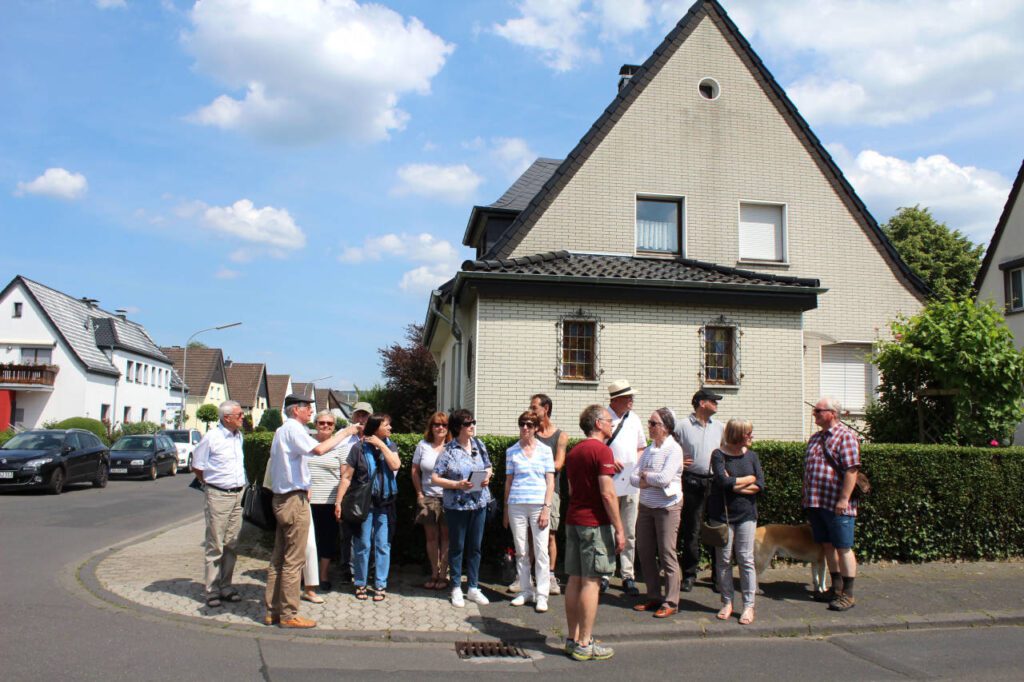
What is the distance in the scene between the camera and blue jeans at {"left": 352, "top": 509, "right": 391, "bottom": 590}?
7.67 metres

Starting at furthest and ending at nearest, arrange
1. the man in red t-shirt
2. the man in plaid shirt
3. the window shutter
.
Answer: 1. the window shutter
2. the man in plaid shirt
3. the man in red t-shirt

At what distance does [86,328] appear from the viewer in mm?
50125

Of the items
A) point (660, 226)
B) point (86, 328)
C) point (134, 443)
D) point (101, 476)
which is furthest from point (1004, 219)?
point (86, 328)

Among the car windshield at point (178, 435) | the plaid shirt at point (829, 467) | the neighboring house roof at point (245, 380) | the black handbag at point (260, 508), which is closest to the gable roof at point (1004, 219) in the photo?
the plaid shirt at point (829, 467)

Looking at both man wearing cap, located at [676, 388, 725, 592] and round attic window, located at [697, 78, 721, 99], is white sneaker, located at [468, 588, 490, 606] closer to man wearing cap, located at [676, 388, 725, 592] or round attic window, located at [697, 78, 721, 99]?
man wearing cap, located at [676, 388, 725, 592]

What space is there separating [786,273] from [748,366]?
11.8 ft

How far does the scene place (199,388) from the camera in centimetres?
6938

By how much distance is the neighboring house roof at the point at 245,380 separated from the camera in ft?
283

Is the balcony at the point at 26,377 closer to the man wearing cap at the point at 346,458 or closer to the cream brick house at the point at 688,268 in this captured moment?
the cream brick house at the point at 688,268

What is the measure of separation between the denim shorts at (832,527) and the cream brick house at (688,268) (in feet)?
17.2

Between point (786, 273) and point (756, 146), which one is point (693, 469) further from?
point (756, 146)

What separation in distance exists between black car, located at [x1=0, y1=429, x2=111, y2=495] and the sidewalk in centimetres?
1113

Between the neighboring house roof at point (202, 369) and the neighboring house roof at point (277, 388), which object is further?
the neighboring house roof at point (277, 388)

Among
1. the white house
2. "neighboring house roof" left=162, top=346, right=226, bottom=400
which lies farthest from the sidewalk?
"neighboring house roof" left=162, top=346, right=226, bottom=400
